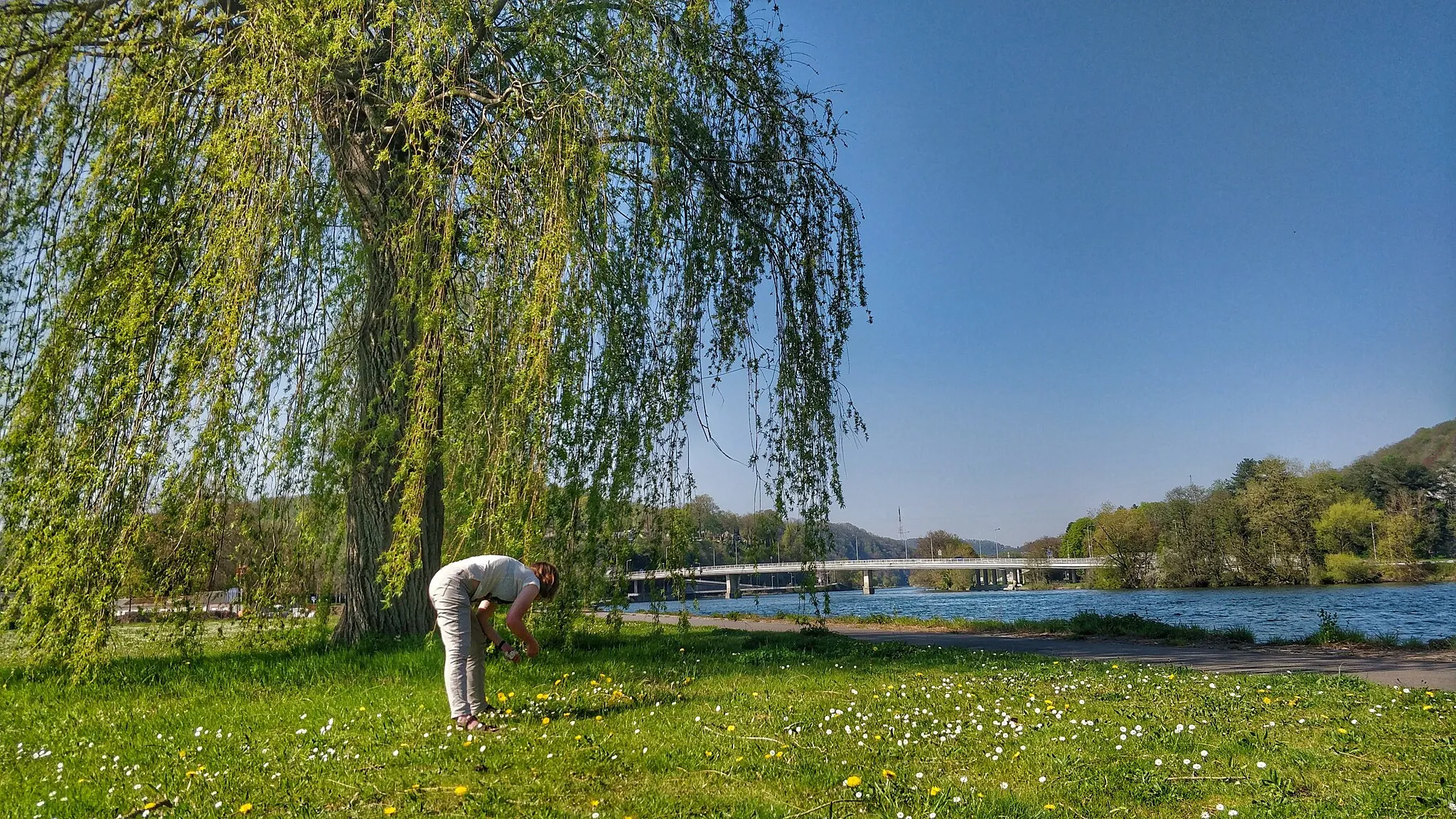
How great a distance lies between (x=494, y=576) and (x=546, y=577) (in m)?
0.34

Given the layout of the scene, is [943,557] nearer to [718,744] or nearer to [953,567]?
[953,567]

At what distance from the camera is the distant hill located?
6009 centimetres

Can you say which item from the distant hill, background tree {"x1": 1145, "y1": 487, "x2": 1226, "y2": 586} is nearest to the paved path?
background tree {"x1": 1145, "y1": 487, "x2": 1226, "y2": 586}

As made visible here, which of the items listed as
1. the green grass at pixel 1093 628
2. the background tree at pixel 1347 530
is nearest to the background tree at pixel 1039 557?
the background tree at pixel 1347 530

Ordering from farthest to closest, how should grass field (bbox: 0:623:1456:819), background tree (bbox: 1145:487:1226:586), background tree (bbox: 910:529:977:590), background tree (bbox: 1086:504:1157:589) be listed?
background tree (bbox: 910:529:977:590) → background tree (bbox: 1086:504:1157:589) → background tree (bbox: 1145:487:1226:586) → grass field (bbox: 0:623:1456:819)

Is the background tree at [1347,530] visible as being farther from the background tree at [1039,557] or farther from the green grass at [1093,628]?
the green grass at [1093,628]

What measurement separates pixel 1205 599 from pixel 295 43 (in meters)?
41.9

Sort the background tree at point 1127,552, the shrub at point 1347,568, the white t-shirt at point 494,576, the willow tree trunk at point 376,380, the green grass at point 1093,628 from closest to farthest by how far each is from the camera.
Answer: the white t-shirt at point 494,576
the willow tree trunk at point 376,380
the green grass at point 1093,628
the shrub at point 1347,568
the background tree at point 1127,552

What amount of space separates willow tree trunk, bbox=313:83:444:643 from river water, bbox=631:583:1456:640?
2.95m

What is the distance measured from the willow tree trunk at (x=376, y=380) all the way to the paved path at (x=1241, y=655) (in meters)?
5.52

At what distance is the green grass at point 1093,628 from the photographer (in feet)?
37.2

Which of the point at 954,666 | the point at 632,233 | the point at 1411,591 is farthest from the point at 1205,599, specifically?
the point at 632,233

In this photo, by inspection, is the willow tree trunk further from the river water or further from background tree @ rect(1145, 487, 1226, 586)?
background tree @ rect(1145, 487, 1226, 586)

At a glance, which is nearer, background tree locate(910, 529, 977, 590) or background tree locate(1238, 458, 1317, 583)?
background tree locate(1238, 458, 1317, 583)
